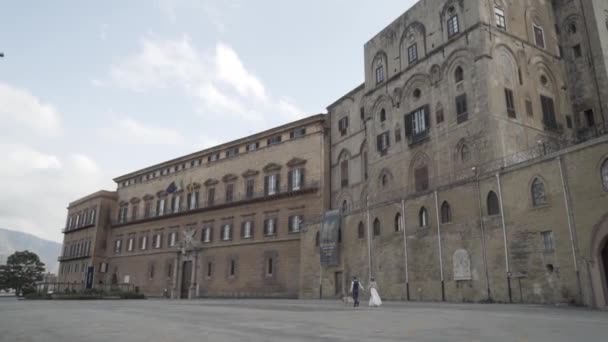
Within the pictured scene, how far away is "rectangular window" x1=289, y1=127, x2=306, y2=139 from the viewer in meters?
40.7

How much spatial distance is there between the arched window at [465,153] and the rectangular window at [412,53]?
8.14m

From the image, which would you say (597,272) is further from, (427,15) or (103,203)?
(103,203)

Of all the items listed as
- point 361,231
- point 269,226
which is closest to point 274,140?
point 269,226

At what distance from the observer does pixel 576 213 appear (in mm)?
18250

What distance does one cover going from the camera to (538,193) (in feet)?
65.5

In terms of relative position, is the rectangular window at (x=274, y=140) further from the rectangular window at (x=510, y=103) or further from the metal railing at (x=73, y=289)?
the rectangular window at (x=510, y=103)

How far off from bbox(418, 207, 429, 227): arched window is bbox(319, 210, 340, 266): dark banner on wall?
7.61 m

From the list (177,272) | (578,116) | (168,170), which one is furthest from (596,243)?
(168,170)

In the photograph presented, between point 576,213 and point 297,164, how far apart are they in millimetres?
25042

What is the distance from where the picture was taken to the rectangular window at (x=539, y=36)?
29.3 m

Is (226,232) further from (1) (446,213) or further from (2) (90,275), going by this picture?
(1) (446,213)

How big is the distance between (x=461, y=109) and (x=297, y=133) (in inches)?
675

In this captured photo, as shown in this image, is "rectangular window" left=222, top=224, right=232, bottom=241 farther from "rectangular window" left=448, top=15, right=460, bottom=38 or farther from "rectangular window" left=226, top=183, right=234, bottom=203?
"rectangular window" left=448, top=15, right=460, bottom=38

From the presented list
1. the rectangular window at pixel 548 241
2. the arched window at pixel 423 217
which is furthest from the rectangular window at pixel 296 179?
the rectangular window at pixel 548 241
